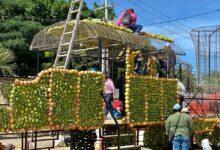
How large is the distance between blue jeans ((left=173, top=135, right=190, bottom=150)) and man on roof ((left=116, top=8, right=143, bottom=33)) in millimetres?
3868

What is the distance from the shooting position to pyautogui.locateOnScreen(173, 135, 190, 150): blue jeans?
1107cm

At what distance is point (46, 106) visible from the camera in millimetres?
9516

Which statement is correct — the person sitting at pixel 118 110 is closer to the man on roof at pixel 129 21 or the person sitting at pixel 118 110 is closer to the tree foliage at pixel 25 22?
the man on roof at pixel 129 21

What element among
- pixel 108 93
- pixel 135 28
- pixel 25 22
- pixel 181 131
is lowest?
pixel 181 131

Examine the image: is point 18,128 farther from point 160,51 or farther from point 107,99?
point 160,51

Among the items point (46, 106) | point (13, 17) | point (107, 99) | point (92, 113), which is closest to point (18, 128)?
point (46, 106)

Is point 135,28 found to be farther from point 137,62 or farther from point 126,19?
point 137,62

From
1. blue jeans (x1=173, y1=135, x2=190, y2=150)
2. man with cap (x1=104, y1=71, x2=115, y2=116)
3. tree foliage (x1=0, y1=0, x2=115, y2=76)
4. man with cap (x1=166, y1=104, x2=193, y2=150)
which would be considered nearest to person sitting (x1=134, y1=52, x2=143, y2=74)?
man with cap (x1=104, y1=71, x2=115, y2=116)

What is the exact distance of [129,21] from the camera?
13.5 meters

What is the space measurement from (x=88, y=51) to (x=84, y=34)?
7.88ft

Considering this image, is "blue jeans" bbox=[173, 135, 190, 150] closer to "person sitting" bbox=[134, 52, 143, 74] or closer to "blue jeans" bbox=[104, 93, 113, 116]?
"blue jeans" bbox=[104, 93, 113, 116]

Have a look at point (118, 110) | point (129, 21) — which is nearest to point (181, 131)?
point (118, 110)

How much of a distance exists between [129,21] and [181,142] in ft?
13.8

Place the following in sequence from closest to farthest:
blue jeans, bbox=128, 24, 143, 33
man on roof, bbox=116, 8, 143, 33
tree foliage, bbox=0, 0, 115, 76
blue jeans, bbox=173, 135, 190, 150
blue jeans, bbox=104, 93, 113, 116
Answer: blue jeans, bbox=173, 135, 190, 150
blue jeans, bbox=104, 93, 113, 116
man on roof, bbox=116, 8, 143, 33
blue jeans, bbox=128, 24, 143, 33
tree foliage, bbox=0, 0, 115, 76
